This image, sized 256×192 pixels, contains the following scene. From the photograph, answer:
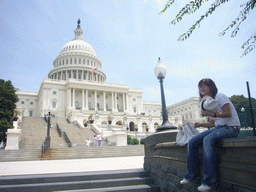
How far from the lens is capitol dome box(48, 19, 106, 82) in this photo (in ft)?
282

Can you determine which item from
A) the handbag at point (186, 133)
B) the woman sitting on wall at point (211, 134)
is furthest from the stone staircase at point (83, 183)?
the woman sitting on wall at point (211, 134)

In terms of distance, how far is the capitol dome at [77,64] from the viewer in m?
86.1

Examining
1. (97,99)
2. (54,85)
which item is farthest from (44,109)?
(97,99)

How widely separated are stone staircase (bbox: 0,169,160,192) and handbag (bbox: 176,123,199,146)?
1957mm

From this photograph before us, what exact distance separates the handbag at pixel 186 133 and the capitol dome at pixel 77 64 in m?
79.6

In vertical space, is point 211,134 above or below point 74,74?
below

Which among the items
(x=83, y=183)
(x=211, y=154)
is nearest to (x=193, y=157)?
(x=211, y=154)

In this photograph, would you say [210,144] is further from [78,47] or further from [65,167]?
[78,47]

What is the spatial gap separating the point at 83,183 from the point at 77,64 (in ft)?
283

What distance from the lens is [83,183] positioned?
227 inches

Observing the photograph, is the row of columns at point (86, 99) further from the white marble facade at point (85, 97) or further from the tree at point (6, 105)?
the tree at point (6, 105)

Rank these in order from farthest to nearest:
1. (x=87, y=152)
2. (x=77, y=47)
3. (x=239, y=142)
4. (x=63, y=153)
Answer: (x=77, y=47)
(x=87, y=152)
(x=63, y=153)
(x=239, y=142)

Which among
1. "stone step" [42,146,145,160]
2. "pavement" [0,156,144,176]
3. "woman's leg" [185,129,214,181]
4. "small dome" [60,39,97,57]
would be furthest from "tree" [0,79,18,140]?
"small dome" [60,39,97,57]

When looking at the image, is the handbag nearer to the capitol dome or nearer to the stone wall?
the stone wall
